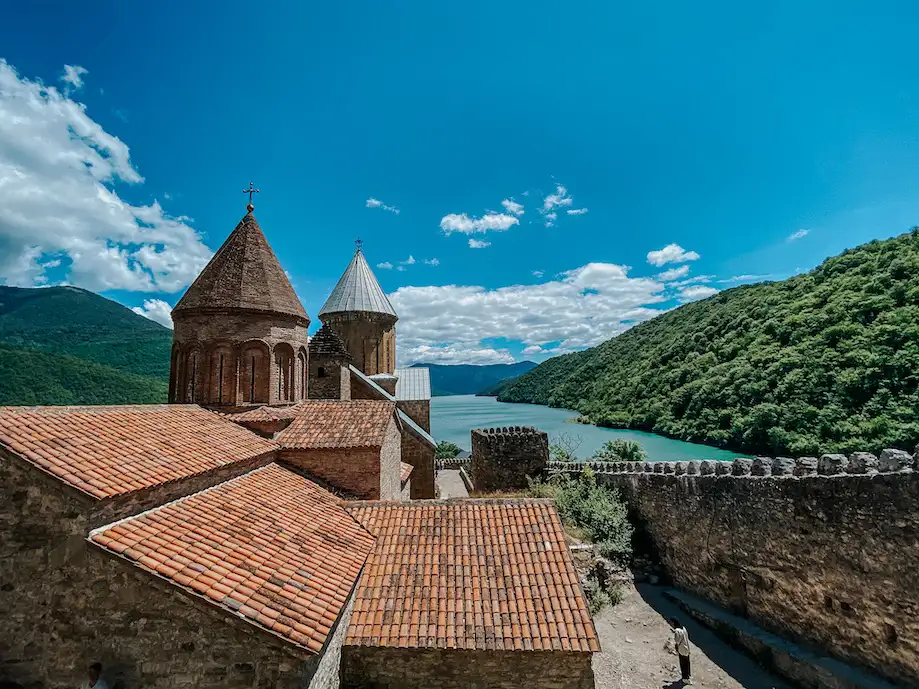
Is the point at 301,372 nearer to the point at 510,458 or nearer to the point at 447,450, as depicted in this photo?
the point at 510,458

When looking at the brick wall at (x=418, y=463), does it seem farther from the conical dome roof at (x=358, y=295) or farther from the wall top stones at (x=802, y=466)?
the conical dome roof at (x=358, y=295)

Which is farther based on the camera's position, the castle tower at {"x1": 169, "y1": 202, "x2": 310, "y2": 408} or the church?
the castle tower at {"x1": 169, "y1": 202, "x2": 310, "y2": 408}

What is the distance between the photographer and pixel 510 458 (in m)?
13.9

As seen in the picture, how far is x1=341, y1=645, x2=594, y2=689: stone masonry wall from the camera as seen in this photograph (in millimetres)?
4512

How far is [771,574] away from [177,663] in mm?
9441

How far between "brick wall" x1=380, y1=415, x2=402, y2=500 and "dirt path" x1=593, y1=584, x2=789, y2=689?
4.92m

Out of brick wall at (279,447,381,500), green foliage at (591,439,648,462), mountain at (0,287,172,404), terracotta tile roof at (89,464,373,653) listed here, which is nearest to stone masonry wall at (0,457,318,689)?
Result: terracotta tile roof at (89,464,373,653)

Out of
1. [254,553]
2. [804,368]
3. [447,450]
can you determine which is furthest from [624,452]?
[254,553]

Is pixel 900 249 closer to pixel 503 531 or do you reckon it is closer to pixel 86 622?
pixel 503 531

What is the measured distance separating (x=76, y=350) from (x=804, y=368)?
6781 centimetres

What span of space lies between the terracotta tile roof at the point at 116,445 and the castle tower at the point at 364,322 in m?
12.1

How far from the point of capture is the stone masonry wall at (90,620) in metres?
3.57

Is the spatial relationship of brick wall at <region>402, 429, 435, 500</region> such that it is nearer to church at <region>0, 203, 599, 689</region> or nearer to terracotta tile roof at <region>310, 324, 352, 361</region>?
terracotta tile roof at <region>310, 324, 352, 361</region>

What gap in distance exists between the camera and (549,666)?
4527mm
